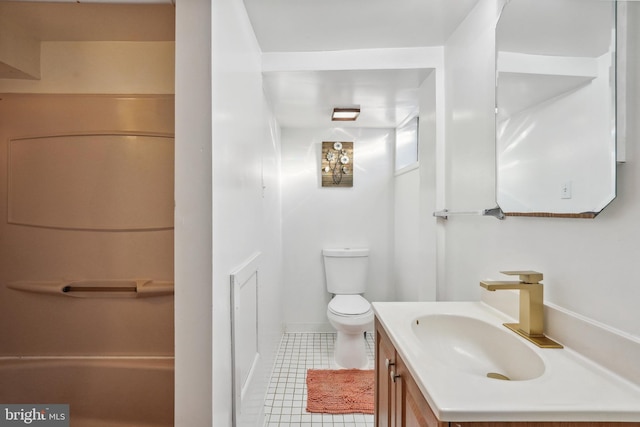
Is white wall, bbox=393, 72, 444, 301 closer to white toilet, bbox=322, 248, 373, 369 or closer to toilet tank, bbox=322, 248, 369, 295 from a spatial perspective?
white toilet, bbox=322, 248, 373, 369

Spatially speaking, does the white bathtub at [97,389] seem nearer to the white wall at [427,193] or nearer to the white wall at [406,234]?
the white wall at [427,193]

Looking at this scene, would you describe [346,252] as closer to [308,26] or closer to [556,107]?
[308,26]

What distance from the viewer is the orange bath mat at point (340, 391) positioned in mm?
1893

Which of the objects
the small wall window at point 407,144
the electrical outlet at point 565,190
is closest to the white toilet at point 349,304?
the small wall window at point 407,144

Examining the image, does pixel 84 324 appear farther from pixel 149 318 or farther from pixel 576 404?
pixel 576 404

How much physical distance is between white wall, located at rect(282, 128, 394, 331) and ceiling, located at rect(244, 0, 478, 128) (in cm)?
62

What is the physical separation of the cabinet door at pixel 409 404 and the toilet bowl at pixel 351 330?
1.25 meters

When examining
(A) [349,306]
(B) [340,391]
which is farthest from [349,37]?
(B) [340,391]

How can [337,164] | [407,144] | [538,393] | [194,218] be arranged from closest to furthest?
[538,393], [194,218], [407,144], [337,164]

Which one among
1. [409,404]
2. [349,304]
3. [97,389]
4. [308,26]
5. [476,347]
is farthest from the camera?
[349,304]

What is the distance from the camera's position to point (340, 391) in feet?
6.74

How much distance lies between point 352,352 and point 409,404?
61.2 inches

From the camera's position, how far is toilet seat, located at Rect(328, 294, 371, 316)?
2.30 m

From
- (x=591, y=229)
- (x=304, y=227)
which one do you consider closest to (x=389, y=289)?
(x=304, y=227)
